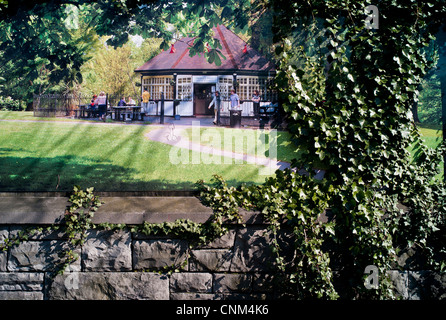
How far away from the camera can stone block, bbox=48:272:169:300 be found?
370 cm

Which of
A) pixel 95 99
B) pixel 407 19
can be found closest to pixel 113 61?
pixel 95 99

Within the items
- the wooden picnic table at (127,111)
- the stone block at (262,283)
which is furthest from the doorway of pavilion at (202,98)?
the stone block at (262,283)

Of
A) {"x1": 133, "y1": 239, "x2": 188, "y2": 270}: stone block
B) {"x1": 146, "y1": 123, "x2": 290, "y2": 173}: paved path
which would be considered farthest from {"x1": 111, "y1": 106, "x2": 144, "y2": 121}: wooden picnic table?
{"x1": 133, "y1": 239, "x2": 188, "y2": 270}: stone block

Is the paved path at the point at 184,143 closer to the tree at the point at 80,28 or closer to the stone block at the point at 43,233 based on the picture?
the tree at the point at 80,28

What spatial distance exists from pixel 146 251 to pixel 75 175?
1.19 metres

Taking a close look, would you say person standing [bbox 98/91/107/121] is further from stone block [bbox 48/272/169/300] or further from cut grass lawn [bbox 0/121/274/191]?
stone block [bbox 48/272/169/300]

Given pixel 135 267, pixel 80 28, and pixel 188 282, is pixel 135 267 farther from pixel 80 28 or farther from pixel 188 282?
pixel 80 28

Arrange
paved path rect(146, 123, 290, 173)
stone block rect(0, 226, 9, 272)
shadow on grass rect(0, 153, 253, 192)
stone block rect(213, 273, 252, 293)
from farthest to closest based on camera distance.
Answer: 1. paved path rect(146, 123, 290, 173)
2. shadow on grass rect(0, 153, 253, 192)
3. stone block rect(213, 273, 252, 293)
4. stone block rect(0, 226, 9, 272)

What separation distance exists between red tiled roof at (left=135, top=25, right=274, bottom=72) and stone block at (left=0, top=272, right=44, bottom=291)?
2.52 meters

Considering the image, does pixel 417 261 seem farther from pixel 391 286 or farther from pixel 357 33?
pixel 357 33

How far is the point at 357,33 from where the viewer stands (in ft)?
13.0

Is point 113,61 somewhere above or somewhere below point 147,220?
above

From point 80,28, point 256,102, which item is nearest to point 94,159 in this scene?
point 80,28

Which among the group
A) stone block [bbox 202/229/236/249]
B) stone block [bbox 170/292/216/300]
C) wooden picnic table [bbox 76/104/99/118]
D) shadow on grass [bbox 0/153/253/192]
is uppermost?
wooden picnic table [bbox 76/104/99/118]
